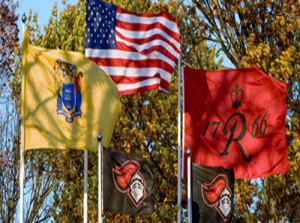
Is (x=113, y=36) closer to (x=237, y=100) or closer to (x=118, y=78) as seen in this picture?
(x=118, y=78)

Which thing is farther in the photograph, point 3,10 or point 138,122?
point 3,10

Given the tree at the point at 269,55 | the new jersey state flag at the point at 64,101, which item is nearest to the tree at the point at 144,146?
the tree at the point at 269,55

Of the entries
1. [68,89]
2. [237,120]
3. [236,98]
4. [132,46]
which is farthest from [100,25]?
[237,120]

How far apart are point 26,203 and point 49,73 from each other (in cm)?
1178

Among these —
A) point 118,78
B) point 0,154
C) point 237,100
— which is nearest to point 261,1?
point 237,100

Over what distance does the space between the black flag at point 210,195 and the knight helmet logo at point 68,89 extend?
2.46m

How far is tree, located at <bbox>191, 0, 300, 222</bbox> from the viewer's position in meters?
18.0

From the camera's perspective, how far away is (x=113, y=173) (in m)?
14.0

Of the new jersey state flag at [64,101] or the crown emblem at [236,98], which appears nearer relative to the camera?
the new jersey state flag at [64,101]

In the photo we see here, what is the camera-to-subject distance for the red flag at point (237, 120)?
16.8 m

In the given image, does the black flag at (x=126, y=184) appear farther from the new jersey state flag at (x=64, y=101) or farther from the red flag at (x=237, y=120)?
the red flag at (x=237, y=120)

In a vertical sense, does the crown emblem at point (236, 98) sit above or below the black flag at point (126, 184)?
above

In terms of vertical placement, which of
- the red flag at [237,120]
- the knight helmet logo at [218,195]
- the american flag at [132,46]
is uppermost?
the american flag at [132,46]

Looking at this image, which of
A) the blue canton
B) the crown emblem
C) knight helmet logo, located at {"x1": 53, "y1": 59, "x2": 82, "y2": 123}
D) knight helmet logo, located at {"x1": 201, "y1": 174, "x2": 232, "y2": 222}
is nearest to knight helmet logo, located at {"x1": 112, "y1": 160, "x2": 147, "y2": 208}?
knight helmet logo, located at {"x1": 201, "y1": 174, "x2": 232, "y2": 222}
